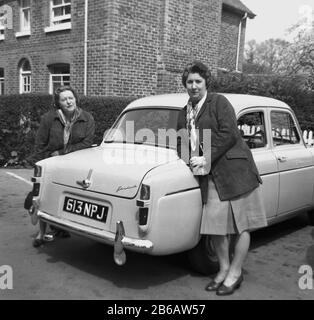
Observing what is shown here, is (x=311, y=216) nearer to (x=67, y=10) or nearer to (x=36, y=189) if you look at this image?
(x=36, y=189)

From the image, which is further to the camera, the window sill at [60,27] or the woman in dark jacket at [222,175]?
the window sill at [60,27]

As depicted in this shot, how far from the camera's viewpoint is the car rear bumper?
11.6 feet

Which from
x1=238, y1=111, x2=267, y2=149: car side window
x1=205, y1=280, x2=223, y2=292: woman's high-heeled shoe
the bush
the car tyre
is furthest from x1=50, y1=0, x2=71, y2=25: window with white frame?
x1=205, y1=280, x2=223, y2=292: woman's high-heeled shoe

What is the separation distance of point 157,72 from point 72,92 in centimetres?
880

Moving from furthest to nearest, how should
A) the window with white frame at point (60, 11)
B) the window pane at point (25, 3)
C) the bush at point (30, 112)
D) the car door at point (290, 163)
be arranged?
the window pane at point (25, 3) → the window with white frame at point (60, 11) → the bush at point (30, 112) → the car door at point (290, 163)

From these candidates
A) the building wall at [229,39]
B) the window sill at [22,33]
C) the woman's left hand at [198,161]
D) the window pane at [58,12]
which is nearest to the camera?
the woman's left hand at [198,161]

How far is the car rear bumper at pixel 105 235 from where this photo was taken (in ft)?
11.6

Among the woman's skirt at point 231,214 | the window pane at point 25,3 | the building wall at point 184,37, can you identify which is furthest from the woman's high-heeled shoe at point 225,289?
the window pane at point 25,3

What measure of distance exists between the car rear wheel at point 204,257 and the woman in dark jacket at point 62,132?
179 centimetres

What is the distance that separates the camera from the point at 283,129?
17.9ft

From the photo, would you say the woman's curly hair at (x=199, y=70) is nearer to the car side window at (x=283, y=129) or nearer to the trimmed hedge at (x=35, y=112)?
the car side window at (x=283, y=129)

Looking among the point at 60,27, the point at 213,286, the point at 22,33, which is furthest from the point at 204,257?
the point at 22,33

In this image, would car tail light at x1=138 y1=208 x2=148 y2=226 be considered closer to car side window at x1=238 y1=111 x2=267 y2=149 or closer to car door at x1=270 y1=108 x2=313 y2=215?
car side window at x1=238 y1=111 x2=267 y2=149

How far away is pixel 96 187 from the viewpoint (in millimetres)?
3895
